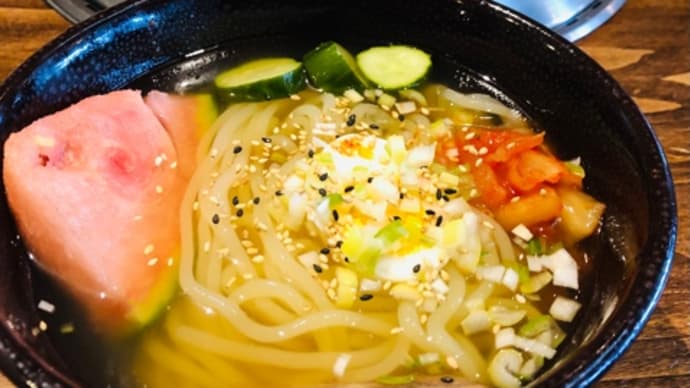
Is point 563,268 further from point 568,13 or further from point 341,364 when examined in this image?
point 568,13

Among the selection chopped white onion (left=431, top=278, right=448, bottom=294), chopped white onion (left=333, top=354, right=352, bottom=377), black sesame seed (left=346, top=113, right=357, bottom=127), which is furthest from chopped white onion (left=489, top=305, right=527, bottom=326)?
black sesame seed (left=346, top=113, right=357, bottom=127)

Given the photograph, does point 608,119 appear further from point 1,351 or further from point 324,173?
point 1,351

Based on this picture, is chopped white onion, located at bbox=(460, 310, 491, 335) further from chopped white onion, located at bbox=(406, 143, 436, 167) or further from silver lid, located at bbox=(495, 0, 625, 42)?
silver lid, located at bbox=(495, 0, 625, 42)

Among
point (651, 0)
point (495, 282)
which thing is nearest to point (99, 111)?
point (495, 282)

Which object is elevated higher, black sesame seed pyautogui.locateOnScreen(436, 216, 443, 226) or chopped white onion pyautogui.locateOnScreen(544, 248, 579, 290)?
black sesame seed pyautogui.locateOnScreen(436, 216, 443, 226)

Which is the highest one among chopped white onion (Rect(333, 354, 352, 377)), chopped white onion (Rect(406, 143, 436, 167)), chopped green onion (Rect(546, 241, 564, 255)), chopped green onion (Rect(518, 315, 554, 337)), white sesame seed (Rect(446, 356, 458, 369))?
chopped white onion (Rect(406, 143, 436, 167))

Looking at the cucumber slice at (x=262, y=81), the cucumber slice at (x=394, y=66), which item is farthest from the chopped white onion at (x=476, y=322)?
the cucumber slice at (x=262, y=81)
